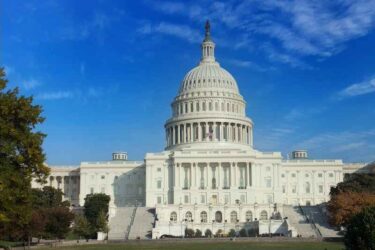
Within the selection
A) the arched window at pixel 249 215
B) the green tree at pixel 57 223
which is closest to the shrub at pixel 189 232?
the arched window at pixel 249 215

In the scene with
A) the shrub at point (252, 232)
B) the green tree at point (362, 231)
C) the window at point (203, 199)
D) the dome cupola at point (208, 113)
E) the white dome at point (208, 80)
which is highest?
the white dome at point (208, 80)

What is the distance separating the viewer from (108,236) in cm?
9456

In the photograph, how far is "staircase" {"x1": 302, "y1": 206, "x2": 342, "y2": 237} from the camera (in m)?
93.4

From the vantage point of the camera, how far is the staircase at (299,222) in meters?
94.9

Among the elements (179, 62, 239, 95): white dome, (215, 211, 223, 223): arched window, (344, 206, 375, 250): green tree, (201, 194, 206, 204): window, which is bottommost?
(344, 206, 375, 250): green tree

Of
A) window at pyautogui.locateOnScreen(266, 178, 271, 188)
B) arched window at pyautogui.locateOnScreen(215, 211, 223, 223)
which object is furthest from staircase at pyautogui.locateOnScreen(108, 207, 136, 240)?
window at pyautogui.locateOnScreen(266, 178, 271, 188)

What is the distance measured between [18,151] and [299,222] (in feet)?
223

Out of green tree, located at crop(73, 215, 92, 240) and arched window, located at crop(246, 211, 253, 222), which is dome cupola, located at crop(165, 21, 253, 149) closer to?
arched window, located at crop(246, 211, 253, 222)

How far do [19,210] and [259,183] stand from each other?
93850mm

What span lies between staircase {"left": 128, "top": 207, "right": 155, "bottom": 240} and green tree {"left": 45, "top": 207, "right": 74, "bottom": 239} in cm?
1038

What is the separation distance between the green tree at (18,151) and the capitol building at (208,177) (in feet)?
182

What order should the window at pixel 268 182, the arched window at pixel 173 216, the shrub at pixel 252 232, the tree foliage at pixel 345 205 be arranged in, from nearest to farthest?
the tree foliage at pixel 345 205
the shrub at pixel 252 232
the arched window at pixel 173 216
the window at pixel 268 182

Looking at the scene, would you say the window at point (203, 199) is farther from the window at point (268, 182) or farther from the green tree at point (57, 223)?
the green tree at point (57, 223)

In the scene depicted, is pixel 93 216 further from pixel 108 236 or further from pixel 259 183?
pixel 259 183
